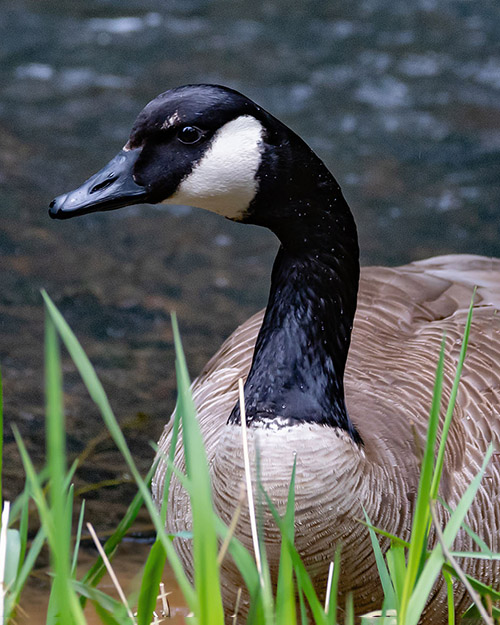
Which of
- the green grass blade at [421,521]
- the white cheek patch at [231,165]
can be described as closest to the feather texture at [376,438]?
the green grass blade at [421,521]

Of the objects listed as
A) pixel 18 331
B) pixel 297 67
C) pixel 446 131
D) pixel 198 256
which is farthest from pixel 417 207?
pixel 18 331

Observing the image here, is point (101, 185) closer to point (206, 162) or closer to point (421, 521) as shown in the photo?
point (206, 162)

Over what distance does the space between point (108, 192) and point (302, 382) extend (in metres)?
0.84

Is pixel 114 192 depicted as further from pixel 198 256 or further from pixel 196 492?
pixel 198 256

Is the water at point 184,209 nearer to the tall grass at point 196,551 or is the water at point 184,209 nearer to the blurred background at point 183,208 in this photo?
the blurred background at point 183,208

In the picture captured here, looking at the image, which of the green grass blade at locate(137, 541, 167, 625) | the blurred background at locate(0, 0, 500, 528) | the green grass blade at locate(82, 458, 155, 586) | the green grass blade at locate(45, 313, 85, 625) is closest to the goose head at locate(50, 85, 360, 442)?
the green grass blade at locate(82, 458, 155, 586)

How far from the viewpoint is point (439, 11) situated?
1038 centimetres

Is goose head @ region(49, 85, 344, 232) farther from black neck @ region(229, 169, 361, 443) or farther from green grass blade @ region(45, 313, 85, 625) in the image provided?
green grass blade @ region(45, 313, 85, 625)

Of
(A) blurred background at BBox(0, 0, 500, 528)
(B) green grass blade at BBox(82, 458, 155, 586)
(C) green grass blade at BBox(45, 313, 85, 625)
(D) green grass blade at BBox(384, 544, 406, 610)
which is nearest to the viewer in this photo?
(C) green grass blade at BBox(45, 313, 85, 625)

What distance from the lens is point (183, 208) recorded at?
25.5 ft

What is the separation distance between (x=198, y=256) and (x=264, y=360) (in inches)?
162

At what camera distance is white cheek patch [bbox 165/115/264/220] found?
114 inches

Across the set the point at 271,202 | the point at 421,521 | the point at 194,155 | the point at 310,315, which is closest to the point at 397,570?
the point at 421,521

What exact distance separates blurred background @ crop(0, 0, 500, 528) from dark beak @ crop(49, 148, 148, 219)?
2.24m
